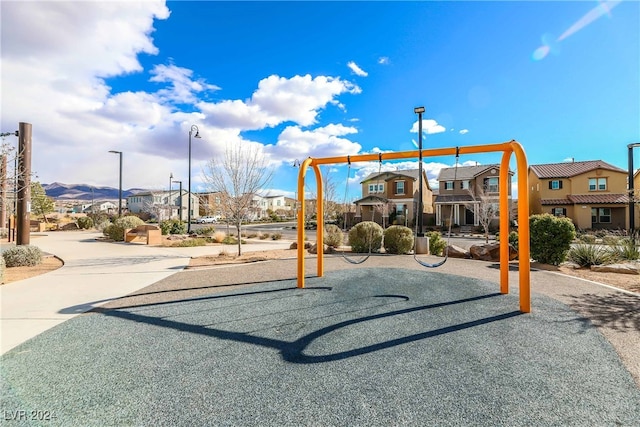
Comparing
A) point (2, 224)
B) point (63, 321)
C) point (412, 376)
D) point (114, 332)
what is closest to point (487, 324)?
point (412, 376)

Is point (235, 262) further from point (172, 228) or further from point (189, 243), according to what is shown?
point (172, 228)

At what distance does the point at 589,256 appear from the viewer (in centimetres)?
961

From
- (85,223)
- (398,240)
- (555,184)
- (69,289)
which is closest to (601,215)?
(555,184)

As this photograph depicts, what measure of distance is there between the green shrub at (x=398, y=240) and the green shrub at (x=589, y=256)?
5233 mm

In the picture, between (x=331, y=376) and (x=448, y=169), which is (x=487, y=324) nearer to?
(x=331, y=376)

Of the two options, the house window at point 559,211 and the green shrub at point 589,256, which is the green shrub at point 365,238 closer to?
the green shrub at point 589,256

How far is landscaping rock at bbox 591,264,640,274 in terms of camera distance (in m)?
8.48

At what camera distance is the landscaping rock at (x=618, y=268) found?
8484 mm

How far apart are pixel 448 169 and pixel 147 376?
137 ft

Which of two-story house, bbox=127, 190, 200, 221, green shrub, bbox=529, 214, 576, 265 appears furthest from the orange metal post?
two-story house, bbox=127, 190, 200, 221

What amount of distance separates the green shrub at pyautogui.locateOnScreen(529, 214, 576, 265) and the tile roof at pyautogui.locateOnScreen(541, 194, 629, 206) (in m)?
27.1

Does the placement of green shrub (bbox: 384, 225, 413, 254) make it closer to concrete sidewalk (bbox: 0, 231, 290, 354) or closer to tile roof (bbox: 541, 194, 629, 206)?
concrete sidewalk (bbox: 0, 231, 290, 354)

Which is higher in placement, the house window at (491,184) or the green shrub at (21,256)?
the house window at (491,184)

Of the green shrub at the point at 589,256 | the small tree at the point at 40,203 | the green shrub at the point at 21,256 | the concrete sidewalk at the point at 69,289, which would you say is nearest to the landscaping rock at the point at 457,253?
the green shrub at the point at 589,256
